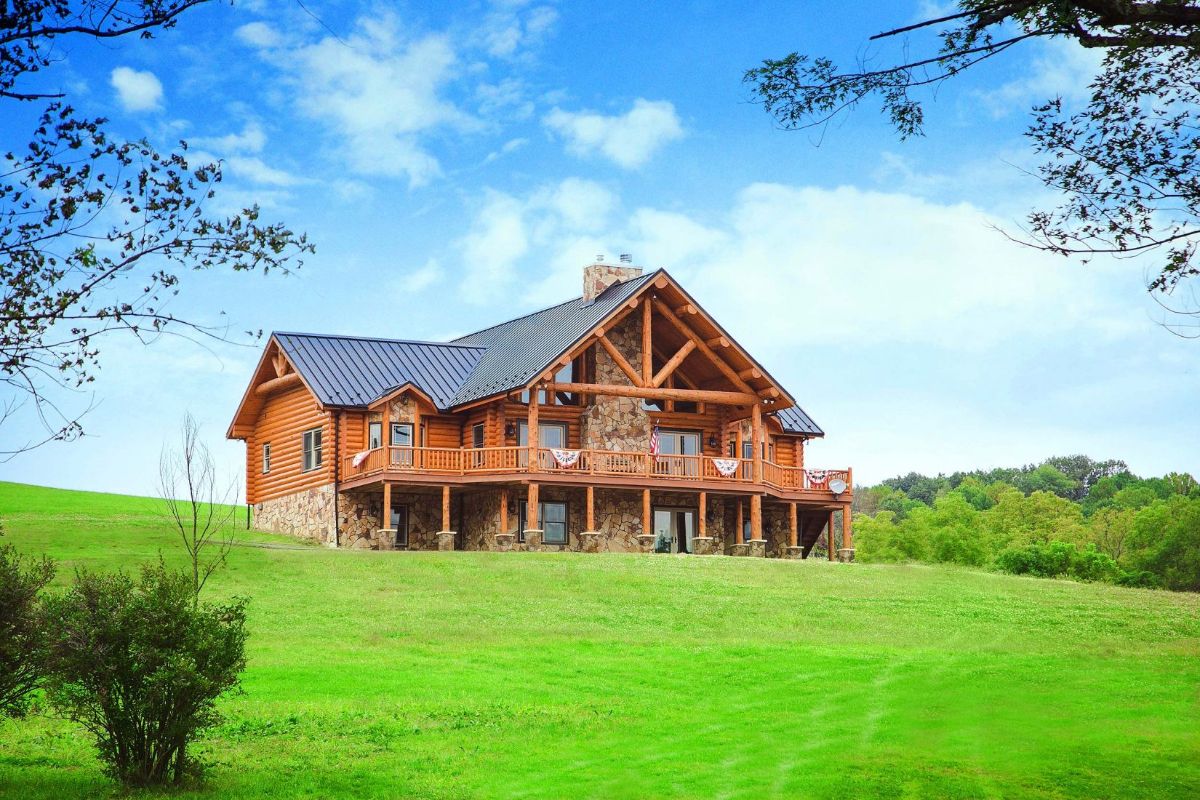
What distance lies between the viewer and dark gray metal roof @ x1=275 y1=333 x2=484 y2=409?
130 feet

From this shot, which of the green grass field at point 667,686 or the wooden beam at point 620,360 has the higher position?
the wooden beam at point 620,360

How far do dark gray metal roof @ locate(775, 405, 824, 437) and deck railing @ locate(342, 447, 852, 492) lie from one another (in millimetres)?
5954

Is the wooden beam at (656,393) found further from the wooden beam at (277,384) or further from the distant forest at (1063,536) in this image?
the distant forest at (1063,536)

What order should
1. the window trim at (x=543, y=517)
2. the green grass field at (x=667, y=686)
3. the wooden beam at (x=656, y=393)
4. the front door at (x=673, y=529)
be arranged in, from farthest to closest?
the front door at (x=673, y=529) < the window trim at (x=543, y=517) < the wooden beam at (x=656, y=393) < the green grass field at (x=667, y=686)

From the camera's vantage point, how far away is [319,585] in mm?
28375

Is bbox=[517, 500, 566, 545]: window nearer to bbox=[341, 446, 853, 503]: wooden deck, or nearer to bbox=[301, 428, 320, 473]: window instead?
bbox=[341, 446, 853, 503]: wooden deck

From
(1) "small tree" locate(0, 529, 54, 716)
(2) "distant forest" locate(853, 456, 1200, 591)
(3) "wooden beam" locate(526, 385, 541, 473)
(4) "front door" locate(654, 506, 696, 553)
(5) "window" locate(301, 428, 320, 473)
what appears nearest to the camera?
(1) "small tree" locate(0, 529, 54, 716)

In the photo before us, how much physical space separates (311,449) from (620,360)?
9.98 metres

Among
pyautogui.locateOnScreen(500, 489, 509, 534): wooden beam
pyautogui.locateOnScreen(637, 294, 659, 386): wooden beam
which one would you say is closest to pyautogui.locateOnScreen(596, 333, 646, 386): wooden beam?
pyautogui.locateOnScreen(637, 294, 659, 386): wooden beam

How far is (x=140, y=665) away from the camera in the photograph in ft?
44.2

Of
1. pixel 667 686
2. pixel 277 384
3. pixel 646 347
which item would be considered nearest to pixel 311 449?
pixel 277 384

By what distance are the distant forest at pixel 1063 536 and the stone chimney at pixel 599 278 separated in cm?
1986

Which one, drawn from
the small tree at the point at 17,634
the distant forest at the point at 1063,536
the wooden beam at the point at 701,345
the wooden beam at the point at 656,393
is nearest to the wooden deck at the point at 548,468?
the wooden beam at the point at 656,393

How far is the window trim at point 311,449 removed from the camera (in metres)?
40.0
